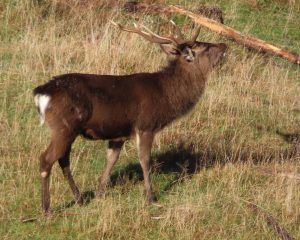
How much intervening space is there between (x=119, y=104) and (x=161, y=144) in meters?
1.57

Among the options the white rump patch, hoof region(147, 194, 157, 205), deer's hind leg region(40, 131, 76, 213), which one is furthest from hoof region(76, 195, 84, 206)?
Answer: the white rump patch

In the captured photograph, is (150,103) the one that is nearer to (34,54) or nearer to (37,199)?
(37,199)

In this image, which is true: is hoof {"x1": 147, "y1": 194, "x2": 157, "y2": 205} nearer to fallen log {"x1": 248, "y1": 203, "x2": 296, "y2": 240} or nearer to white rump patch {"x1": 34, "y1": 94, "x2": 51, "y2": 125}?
fallen log {"x1": 248, "y1": 203, "x2": 296, "y2": 240}

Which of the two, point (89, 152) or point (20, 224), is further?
point (89, 152)

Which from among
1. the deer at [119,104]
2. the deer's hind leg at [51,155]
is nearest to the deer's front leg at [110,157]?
the deer at [119,104]

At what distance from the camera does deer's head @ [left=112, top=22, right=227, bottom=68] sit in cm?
753

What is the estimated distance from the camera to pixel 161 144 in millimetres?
8531

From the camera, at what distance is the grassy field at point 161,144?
6672 millimetres

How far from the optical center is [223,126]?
359 inches

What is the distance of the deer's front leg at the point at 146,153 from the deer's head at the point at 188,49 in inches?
35.1

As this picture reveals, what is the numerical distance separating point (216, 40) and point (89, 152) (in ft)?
13.1

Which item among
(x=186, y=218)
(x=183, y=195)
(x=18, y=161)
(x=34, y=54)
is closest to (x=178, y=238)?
(x=186, y=218)

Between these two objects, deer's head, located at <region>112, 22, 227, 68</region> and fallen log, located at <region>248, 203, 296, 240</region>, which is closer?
fallen log, located at <region>248, 203, 296, 240</region>

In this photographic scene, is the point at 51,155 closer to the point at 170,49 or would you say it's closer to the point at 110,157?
the point at 110,157
